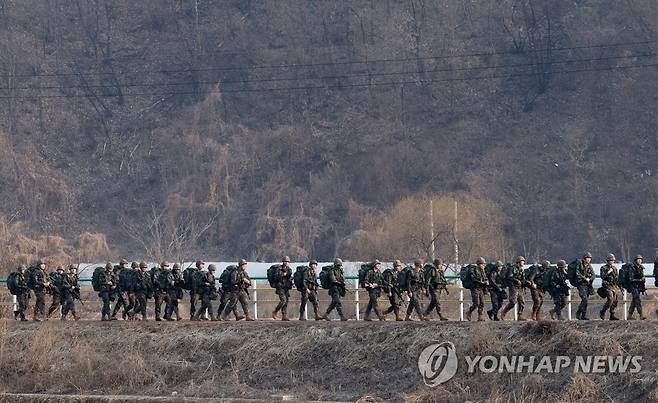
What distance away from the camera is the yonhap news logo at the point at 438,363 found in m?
30.1

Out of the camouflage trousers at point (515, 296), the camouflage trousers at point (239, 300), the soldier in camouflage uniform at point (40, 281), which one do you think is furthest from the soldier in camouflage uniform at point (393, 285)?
the soldier in camouflage uniform at point (40, 281)

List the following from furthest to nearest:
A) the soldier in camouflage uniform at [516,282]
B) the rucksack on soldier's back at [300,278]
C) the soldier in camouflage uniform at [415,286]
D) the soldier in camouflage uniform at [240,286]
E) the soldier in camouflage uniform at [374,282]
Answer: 1. the soldier in camouflage uniform at [240,286]
2. the rucksack on soldier's back at [300,278]
3. the soldier in camouflage uniform at [374,282]
4. the soldier in camouflage uniform at [415,286]
5. the soldier in camouflage uniform at [516,282]

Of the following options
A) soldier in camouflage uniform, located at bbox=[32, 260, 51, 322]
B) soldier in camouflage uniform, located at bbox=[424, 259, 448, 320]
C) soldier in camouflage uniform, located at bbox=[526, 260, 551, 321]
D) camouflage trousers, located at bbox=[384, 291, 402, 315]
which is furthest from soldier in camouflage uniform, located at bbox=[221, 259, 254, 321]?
soldier in camouflage uniform, located at bbox=[526, 260, 551, 321]

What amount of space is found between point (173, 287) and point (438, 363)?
8361 millimetres

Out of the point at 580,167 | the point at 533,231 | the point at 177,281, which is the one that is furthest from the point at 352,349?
the point at 580,167

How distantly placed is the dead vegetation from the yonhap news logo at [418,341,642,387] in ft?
0.47

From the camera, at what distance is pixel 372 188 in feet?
237

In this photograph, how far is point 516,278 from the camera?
3173 centimetres

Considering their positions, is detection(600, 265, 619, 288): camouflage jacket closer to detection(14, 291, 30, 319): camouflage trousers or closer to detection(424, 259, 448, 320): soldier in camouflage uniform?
detection(424, 259, 448, 320): soldier in camouflage uniform

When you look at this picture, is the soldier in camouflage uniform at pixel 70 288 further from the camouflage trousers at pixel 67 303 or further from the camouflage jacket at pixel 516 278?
the camouflage jacket at pixel 516 278

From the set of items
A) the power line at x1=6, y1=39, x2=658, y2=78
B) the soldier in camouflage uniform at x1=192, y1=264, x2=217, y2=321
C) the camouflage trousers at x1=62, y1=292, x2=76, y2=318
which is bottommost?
the camouflage trousers at x1=62, y1=292, x2=76, y2=318

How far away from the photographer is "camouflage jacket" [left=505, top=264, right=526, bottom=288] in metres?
31.8

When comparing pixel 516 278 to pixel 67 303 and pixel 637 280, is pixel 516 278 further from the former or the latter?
pixel 67 303

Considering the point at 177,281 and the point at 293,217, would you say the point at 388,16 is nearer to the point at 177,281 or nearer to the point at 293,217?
the point at 293,217
